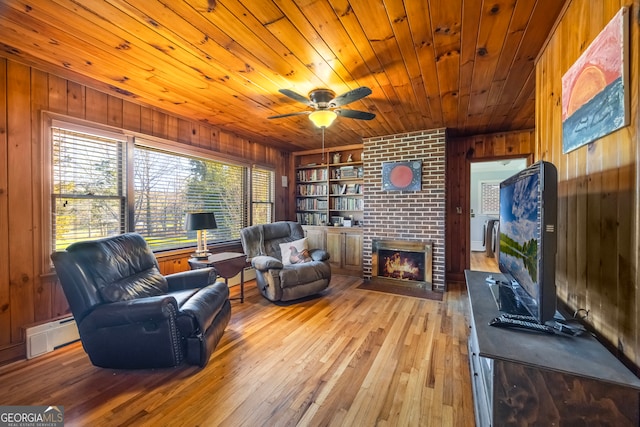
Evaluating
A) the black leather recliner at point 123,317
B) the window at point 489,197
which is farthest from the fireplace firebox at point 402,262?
the window at point 489,197

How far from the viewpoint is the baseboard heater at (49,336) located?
210 cm

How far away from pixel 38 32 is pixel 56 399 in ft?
7.82

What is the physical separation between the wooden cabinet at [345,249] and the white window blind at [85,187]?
307cm

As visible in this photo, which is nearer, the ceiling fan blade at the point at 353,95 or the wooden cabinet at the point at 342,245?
the ceiling fan blade at the point at 353,95

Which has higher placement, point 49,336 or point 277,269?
point 277,269

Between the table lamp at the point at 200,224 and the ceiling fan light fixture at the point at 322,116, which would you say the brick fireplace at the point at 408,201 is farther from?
the table lamp at the point at 200,224

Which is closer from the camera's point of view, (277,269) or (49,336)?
(49,336)

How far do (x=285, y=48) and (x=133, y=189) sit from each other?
2.25m

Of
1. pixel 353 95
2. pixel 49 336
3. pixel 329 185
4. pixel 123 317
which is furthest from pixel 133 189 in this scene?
pixel 329 185

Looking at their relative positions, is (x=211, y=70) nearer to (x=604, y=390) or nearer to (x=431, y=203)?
(x=604, y=390)

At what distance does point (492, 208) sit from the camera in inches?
286

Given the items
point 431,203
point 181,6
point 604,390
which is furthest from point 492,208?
point 181,6

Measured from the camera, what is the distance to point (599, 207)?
1.16 meters

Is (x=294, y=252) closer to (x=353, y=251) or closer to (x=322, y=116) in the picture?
(x=353, y=251)
